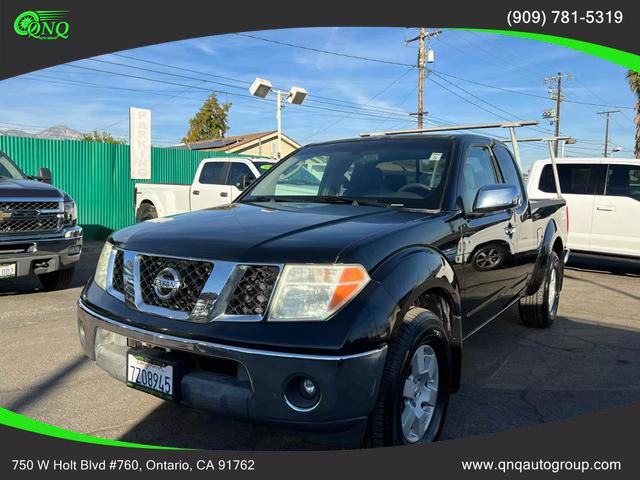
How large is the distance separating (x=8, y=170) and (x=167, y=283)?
19.2 ft

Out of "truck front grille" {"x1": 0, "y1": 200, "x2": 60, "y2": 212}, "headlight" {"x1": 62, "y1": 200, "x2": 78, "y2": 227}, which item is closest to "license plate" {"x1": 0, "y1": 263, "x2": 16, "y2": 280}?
"truck front grille" {"x1": 0, "y1": 200, "x2": 60, "y2": 212}

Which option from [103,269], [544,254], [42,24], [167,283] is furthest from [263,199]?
[42,24]

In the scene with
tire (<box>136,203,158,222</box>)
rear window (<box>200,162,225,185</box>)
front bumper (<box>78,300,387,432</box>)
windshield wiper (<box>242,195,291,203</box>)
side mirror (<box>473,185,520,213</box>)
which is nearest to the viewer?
front bumper (<box>78,300,387,432</box>)

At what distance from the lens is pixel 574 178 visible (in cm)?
946

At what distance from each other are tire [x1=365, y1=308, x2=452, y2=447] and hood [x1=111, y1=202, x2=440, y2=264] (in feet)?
1.32

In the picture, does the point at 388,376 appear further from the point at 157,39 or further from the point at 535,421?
the point at 157,39

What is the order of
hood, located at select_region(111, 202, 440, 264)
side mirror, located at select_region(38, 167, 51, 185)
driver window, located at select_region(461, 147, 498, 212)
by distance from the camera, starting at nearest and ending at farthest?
hood, located at select_region(111, 202, 440, 264) < driver window, located at select_region(461, 147, 498, 212) < side mirror, located at select_region(38, 167, 51, 185)

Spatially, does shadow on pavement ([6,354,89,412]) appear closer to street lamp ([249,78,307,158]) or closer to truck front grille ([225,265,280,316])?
truck front grille ([225,265,280,316])

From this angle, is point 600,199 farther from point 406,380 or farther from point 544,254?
point 406,380

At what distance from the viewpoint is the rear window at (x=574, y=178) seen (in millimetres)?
9234

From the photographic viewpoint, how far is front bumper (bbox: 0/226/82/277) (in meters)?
6.05

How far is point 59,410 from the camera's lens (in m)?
3.39

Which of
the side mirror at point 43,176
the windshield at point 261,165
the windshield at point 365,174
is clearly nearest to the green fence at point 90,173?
the windshield at point 261,165

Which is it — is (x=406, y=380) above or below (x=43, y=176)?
below
